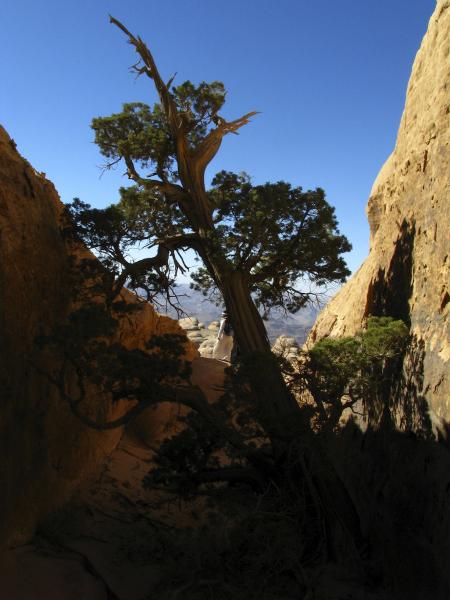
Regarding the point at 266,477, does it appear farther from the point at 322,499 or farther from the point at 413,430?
the point at 413,430

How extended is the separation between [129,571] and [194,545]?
1517mm

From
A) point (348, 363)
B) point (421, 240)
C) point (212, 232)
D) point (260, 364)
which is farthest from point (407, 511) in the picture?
point (212, 232)

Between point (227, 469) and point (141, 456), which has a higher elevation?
point (227, 469)

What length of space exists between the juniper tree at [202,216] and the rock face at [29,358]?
1056mm

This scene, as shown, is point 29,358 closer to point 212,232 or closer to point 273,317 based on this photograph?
point 212,232

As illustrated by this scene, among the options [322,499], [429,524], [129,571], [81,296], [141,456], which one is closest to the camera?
[429,524]

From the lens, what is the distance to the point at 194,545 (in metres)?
7.47

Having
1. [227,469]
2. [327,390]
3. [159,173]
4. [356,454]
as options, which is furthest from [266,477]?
[159,173]

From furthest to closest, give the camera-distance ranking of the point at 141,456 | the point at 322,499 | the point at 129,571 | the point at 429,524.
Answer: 1. the point at 141,456
2. the point at 322,499
3. the point at 129,571
4. the point at 429,524

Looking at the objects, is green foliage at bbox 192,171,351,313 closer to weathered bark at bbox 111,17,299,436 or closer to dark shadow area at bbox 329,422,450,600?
weathered bark at bbox 111,17,299,436

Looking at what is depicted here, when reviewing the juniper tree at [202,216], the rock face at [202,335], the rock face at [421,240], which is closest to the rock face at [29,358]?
the juniper tree at [202,216]

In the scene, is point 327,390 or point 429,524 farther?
point 327,390

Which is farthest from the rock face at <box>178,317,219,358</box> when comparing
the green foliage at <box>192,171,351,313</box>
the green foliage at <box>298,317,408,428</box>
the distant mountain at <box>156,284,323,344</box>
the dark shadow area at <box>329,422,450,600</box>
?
the green foliage at <box>298,317,408,428</box>

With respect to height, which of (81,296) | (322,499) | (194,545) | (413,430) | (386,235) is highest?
(386,235)
